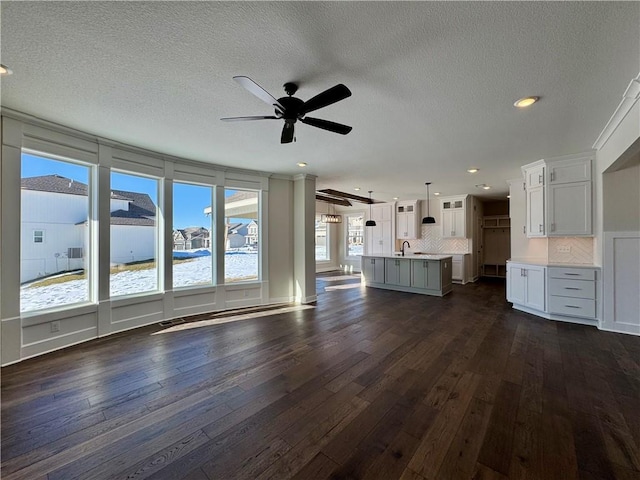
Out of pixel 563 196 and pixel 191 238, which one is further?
pixel 191 238

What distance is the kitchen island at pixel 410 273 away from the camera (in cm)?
618

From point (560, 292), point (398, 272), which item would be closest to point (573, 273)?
point (560, 292)

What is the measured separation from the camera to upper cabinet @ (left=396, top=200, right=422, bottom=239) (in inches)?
→ 345

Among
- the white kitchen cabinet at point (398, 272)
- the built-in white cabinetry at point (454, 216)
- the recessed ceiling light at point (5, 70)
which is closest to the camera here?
the recessed ceiling light at point (5, 70)

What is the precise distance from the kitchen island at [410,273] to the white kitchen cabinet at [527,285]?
139 cm

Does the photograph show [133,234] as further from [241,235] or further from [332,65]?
[332,65]

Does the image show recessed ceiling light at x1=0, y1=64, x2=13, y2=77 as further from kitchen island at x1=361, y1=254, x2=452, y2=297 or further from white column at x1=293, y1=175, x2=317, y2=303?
kitchen island at x1=361, y1=254, x2=452, y2=297

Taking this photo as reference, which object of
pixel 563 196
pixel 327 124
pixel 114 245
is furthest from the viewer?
pixel 563 196

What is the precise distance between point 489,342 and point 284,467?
9.78 ft

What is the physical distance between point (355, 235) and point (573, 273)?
23.8 ft

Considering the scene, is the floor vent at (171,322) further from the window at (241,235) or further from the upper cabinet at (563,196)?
the upper cabinet at (563,196)

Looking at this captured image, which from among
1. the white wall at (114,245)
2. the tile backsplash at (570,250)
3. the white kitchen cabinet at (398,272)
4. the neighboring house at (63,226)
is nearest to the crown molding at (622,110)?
the tile backsplash at (570,250)

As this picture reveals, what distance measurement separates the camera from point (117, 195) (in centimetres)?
386

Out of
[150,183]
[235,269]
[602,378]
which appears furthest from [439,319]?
[150,183]
